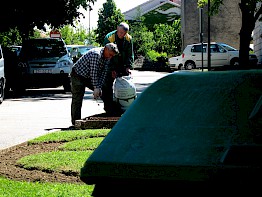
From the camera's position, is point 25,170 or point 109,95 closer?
point 25,170

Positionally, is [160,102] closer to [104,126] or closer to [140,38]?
[104,126]

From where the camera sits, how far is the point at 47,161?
7.53 metres

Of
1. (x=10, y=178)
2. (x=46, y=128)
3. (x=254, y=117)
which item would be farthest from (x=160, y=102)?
(x=46, y=128)

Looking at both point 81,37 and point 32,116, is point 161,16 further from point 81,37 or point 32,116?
point 32,116

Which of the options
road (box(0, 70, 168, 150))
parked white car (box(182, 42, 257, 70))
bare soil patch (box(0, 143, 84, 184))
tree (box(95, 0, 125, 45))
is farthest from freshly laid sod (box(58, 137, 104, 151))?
tree (box(95, 0, 125, 45))

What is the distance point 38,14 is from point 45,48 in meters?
3.06

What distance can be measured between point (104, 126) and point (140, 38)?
6370cm

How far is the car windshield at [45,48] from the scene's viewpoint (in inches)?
941

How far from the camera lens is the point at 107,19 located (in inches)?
3701

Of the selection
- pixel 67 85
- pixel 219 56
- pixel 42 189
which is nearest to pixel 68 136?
pixel 42 189

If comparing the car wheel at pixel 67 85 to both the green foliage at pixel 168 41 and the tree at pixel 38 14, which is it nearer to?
the tree at pixel 38 14

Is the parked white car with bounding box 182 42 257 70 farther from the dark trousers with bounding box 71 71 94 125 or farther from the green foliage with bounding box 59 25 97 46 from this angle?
the green foliage with bounding box 59 25 97 46

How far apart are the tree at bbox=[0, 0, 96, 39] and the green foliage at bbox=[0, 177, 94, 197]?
771 inches

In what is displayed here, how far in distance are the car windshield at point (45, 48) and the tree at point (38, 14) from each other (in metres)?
2.11
